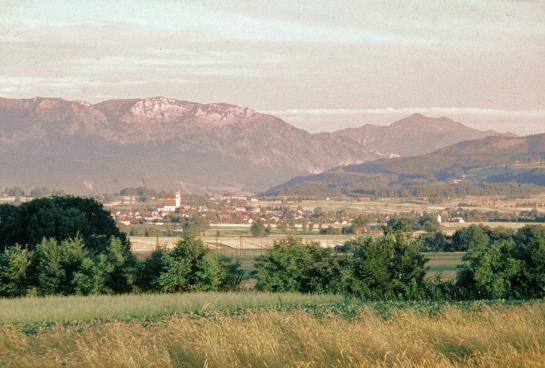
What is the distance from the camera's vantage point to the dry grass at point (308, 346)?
11.9 meters

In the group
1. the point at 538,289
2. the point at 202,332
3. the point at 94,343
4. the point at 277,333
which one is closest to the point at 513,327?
the point at 277,333

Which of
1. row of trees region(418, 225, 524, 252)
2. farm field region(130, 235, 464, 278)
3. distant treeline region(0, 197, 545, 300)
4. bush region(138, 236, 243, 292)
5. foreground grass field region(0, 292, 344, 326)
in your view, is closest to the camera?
foreground grass field region(0, 292, 344, 326)

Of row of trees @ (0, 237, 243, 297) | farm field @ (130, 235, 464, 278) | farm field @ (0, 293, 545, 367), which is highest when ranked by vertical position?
farm field @ (0, 293, 545, 367)

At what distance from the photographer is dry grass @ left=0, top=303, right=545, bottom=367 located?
11.9 metres

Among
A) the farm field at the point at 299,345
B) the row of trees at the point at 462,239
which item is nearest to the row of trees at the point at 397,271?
the farm field at the point at 299,345

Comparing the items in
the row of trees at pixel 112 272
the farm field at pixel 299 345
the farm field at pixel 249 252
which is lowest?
the farm field at pixel 249 252

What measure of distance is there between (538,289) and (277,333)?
66.9ft

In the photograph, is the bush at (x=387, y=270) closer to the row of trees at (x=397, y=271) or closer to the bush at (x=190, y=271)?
→ the row of trees at (x=397, y=271)

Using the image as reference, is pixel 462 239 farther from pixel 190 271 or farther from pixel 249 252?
pixel 190 271

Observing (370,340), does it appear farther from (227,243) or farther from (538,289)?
(227,243)

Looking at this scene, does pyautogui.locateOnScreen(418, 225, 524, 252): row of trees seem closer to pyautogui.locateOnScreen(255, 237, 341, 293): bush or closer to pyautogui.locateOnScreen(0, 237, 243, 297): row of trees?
pyautogui.locateOnScreen(255, 237, 341, 293): bush

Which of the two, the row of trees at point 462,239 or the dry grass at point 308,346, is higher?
the dry grass at point 308,346

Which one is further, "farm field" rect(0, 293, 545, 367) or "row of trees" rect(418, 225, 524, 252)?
"row of trees" rect(418, 225, 524, 252)

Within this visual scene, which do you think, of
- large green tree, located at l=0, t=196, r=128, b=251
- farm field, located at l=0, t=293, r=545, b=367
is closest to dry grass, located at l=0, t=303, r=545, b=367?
farm field, located at l=0, t=293, r=545, b=367
